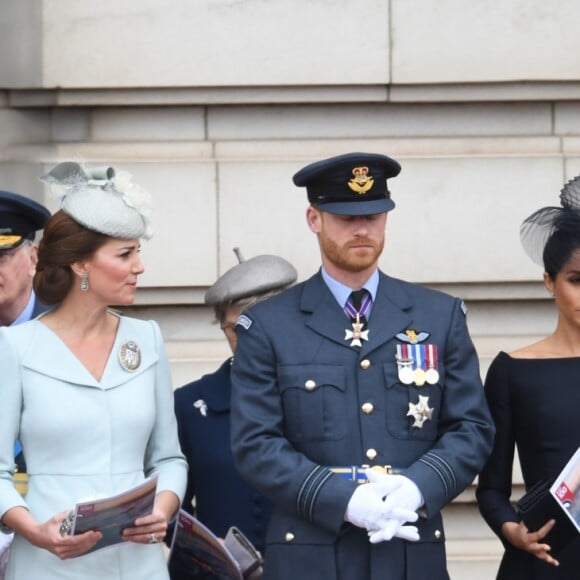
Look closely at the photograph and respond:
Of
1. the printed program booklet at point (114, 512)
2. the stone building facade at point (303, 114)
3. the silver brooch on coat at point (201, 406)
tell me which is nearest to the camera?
the printed program booklet at point (114, 512)

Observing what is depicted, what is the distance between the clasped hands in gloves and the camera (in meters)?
4.26

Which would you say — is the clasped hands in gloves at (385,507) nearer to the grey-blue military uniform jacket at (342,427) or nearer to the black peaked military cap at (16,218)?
the grey-blue military uniform jacket at (342,427)

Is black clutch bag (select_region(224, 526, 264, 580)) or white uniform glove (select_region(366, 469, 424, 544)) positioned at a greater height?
white uniform glove (select_region(366, 469, 424, 544))

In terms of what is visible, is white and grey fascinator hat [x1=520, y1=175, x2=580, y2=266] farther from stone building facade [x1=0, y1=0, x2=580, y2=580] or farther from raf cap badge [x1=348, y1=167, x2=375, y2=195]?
stone building facade [x1=0, y1=0, x2=580, y2=580]

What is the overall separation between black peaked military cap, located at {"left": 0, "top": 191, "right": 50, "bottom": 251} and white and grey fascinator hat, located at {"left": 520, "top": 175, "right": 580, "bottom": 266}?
4.43ft

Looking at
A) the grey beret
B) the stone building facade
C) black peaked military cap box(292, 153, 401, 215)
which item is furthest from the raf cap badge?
the stone building facade

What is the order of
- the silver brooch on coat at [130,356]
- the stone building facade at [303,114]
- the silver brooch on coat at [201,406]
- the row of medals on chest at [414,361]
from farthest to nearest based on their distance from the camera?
the stone building facade at [303,114] → the silver brooch on coat at [201,406] → the silver brooch on coat at [130,356] → the row of medals on chest at [414,361]

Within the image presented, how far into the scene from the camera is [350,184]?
4543mm

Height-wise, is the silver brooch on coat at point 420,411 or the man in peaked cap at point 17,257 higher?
the man in peaked cap at point 17,257

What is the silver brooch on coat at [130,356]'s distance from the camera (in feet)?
15.1

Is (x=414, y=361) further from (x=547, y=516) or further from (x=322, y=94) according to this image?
(x=322, y=94)

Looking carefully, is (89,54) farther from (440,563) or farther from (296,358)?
(440,563)

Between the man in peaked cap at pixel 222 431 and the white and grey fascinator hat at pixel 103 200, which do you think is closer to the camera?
the white and grey fascinator hat at pixel 103 200

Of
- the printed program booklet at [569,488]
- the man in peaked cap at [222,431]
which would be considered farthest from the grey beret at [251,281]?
the printed program booklet at [569,488]
